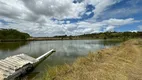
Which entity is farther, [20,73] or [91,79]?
[20,73]

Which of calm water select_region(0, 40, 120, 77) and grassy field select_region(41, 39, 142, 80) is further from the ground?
grassy field select_region(41, 39, 142, 80)

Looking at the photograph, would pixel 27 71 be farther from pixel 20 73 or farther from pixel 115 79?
pixel 115 79

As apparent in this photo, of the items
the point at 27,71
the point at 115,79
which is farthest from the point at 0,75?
the point at 115,79

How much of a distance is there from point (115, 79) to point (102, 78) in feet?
1.52

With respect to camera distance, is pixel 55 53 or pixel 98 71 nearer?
pixel 98 71

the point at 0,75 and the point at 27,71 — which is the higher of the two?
the point at 0,75

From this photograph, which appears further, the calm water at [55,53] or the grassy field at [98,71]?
the calm water at [55,53]

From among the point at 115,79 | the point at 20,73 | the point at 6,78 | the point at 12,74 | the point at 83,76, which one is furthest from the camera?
the point at 20,73

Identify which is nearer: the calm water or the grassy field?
the grassy field

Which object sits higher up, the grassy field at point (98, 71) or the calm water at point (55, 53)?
the grassy field at point (98, 71)

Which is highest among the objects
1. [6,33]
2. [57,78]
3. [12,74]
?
[6,33]

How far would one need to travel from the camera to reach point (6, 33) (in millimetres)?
71438

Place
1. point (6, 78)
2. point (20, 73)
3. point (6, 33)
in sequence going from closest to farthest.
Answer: point (6, 78) → point (20, 73) → point (6, 33)

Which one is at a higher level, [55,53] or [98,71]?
[98,71]
